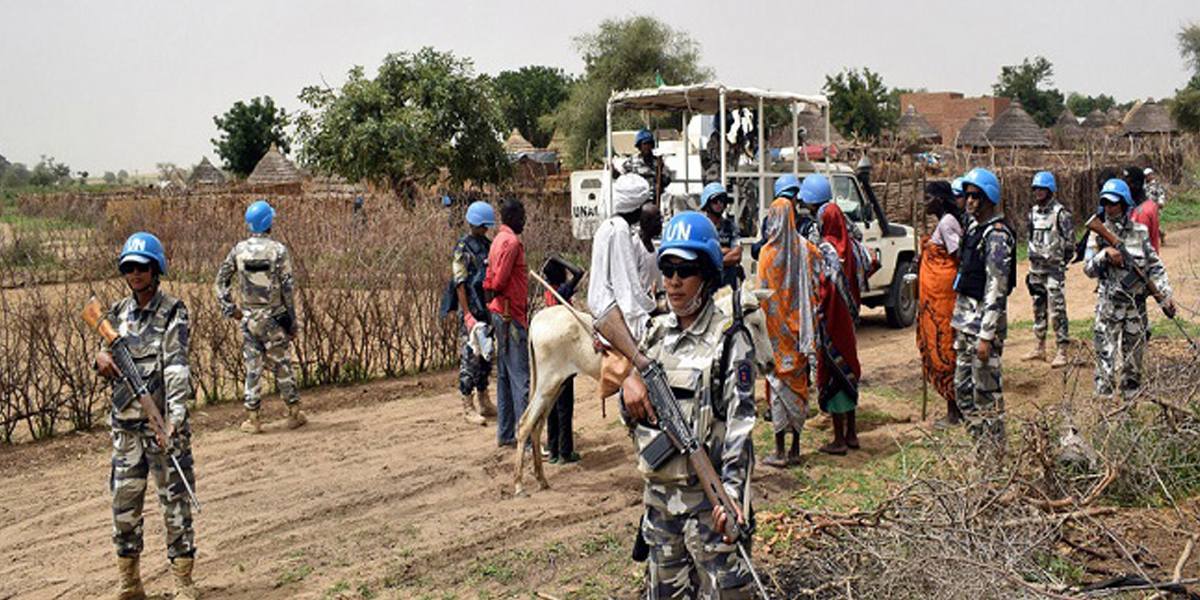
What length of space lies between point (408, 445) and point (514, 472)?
1.32 m

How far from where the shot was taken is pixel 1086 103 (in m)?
81.4

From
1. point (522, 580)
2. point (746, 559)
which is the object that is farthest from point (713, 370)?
point (522, 580)

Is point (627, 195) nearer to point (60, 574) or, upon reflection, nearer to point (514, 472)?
point (514, 472)

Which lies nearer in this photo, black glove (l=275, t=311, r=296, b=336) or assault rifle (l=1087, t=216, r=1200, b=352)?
assault rifle (l=1087, t=216, r=1200, b=352)

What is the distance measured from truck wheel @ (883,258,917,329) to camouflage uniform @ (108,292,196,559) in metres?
9.41

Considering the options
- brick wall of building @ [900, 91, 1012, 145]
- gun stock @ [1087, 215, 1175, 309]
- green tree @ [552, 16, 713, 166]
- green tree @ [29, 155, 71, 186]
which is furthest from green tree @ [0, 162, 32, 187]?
gun stock @ [1087, 215, 1175, 309]

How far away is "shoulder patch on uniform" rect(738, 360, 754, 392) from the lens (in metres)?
3.40

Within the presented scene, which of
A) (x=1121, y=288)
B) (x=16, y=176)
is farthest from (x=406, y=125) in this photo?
(x=16, y=176)

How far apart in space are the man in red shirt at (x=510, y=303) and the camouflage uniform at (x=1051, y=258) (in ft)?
17.4

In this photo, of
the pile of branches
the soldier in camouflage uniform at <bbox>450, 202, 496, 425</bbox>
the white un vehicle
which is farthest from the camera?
the white un vehicle

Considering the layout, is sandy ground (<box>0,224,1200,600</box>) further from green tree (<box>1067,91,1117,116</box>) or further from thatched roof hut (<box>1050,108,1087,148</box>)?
green tree (<box>1067,91,1117,116</box>)

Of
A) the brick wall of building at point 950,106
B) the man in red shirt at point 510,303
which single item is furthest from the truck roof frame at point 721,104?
the brick wall of building at point 950,106

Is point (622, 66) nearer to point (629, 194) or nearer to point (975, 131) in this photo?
point (975, 131)

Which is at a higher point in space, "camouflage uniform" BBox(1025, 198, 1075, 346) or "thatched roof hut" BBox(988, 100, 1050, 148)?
"thatched roof hut" BBox(988, 100, 1050, 148)
